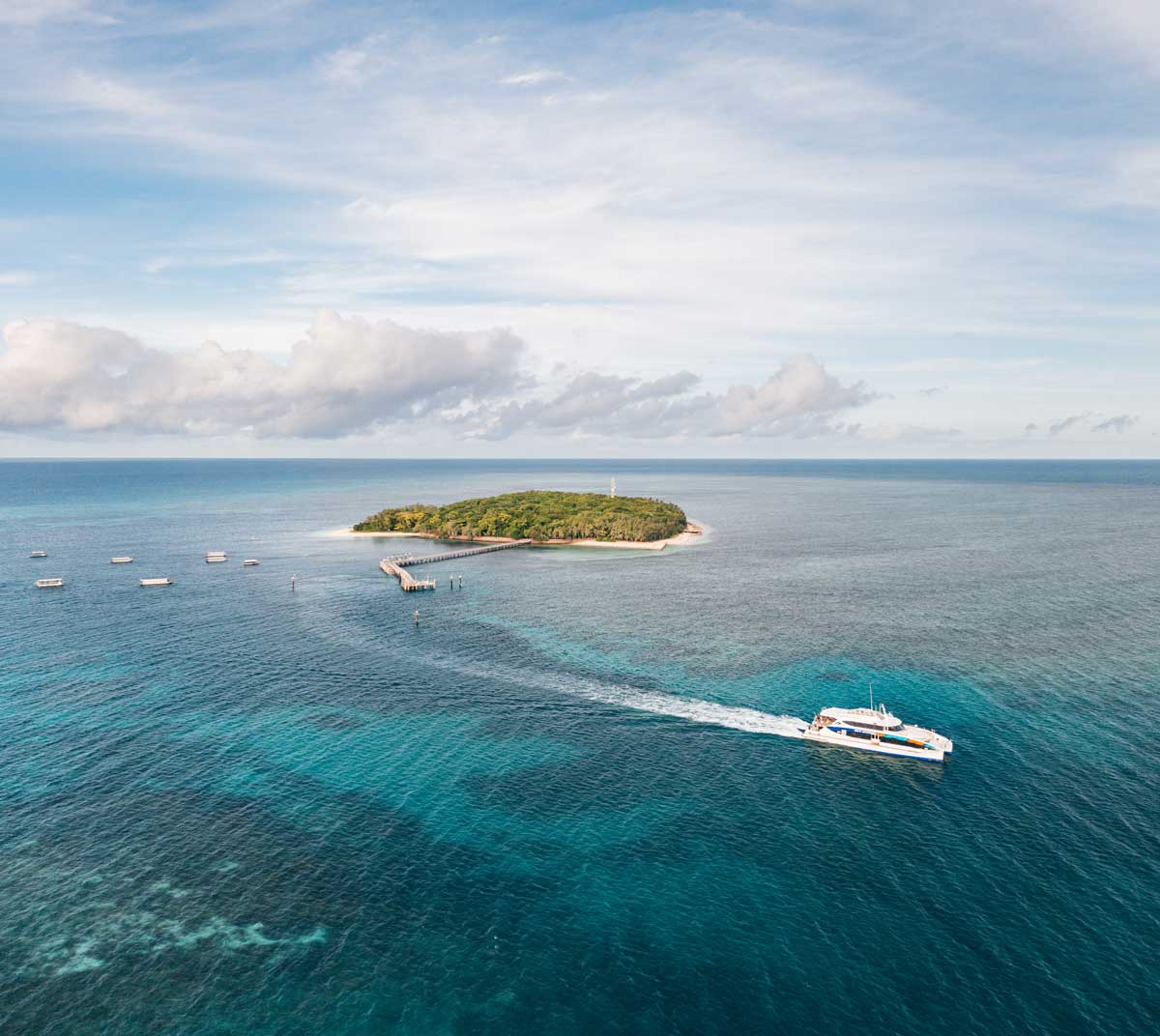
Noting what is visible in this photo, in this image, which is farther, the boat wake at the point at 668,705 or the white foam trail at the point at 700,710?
the boat wake at the point at 668,705

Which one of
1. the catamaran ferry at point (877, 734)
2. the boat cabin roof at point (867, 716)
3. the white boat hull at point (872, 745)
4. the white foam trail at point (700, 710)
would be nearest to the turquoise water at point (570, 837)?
the white foam trail at point (700, 710)

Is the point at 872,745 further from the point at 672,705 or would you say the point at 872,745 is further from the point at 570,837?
the point at 570,837

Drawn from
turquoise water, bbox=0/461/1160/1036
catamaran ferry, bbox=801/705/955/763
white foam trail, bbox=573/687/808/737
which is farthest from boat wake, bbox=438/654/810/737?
catamaran ferry, bbox=801/705/955/763

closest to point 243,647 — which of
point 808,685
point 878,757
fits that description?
point 808,685

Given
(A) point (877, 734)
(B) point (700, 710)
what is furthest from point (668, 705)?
(A) point (877, 734)

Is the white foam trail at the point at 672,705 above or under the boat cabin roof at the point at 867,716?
under

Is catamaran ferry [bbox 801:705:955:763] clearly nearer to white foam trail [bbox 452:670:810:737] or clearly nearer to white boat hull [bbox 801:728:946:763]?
white boat hull [bbox 801:728:946:763]

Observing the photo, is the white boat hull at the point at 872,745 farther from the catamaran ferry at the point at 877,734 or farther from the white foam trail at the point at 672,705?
the white foam trail at the point at 672,705
